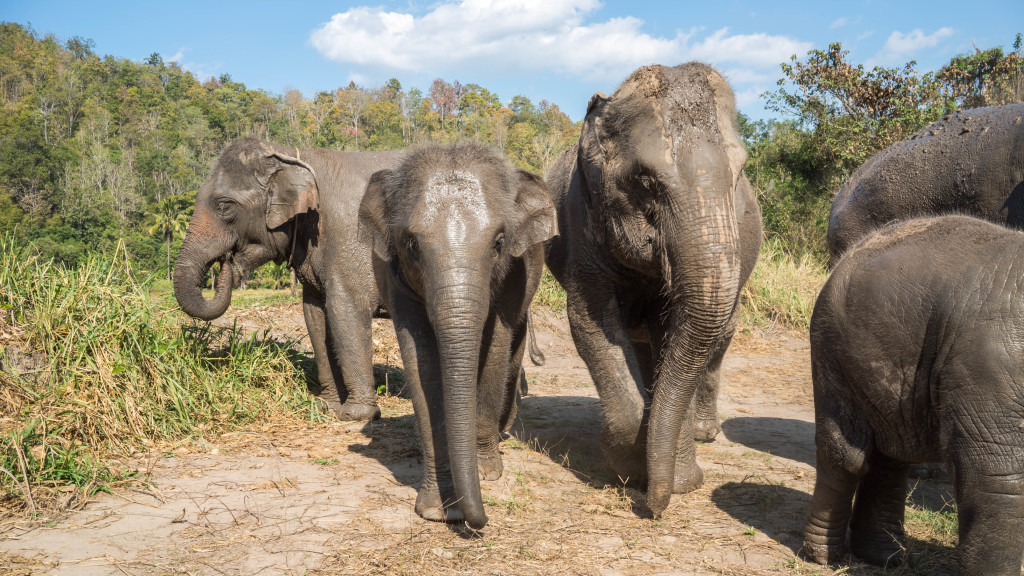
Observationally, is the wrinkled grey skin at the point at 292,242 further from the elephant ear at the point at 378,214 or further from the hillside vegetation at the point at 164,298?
the elephant ear at the point at 378,214

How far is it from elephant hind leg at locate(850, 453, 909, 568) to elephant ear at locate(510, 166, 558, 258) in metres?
2.36

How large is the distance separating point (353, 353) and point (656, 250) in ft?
13.2

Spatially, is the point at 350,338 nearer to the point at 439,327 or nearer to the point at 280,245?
the point at 280,245

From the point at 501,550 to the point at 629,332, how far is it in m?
2.11

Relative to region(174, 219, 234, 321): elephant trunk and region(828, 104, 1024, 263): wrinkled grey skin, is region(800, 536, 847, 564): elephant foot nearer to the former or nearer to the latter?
region(828, 104, 1024, 263): wrinkled grey skin

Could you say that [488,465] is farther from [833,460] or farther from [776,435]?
[776,435]

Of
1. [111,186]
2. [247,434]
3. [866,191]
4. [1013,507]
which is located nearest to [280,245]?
[247,434]

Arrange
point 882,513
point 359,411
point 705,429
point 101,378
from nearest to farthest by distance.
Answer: point 882,513
point 101,378
point 705,429
point 359,411

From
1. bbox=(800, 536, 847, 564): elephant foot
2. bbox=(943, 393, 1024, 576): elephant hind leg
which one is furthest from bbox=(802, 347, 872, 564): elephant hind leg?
bbox=(943, 393, 1024, 576): elephant hind leg

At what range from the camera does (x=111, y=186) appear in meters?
51.8

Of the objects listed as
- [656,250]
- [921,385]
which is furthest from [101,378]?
[921,385]

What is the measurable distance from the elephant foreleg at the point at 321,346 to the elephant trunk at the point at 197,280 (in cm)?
85

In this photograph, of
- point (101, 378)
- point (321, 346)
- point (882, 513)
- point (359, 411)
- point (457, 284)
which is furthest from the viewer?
point (321, 346)

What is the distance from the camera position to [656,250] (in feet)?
15.1
